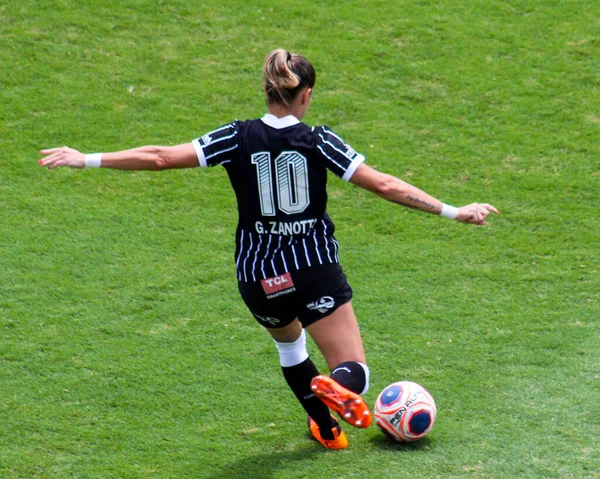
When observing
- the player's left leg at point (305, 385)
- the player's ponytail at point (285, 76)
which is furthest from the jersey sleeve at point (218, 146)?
the player's left leg at point (305, 385)

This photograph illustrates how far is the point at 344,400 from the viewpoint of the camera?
384cm

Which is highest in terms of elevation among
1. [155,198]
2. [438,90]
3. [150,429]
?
[438,90]

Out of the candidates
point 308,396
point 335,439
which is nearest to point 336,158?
point 308,396

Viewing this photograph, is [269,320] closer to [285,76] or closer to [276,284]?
[276,284]

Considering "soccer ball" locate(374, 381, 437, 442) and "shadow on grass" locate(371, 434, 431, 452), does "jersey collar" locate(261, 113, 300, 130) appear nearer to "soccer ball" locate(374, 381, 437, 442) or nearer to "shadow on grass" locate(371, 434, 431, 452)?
"soccer ball" locate(374, 381, 437, 442)

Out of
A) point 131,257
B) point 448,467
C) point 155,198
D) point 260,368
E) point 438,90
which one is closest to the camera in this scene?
point 448,467

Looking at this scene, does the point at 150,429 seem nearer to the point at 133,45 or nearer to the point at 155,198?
the point at 155,198

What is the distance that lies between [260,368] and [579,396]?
1949mm

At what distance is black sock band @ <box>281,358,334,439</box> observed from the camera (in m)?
4.65

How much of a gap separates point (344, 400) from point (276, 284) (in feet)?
2.24

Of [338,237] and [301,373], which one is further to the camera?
[338,237]

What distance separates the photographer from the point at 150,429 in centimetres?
487

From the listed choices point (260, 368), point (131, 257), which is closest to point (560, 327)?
point (260, 368)

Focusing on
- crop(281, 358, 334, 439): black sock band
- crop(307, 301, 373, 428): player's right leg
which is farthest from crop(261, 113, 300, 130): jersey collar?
crop(281, 358, 334, 439): black sock band
